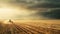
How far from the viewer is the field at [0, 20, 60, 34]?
3741 millimetres

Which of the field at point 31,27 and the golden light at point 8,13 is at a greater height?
the golden light at point 8,13

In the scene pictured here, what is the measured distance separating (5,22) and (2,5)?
383 millimetres

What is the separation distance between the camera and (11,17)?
3.83 meters

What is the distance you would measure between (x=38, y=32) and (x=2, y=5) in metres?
0.99

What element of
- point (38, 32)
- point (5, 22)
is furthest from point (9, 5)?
point (38, 32)

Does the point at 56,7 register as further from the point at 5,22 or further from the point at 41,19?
the point at 5,22

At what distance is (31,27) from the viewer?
3777mm

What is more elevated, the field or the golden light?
the golden light

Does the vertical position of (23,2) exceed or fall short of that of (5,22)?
it exceeds it

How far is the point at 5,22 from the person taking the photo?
380 centimetres

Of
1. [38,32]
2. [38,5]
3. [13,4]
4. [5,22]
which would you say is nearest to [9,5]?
[13,4]

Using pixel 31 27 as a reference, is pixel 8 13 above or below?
above

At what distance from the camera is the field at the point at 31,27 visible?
3741 millimetres

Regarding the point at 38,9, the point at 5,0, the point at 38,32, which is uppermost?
the point at 5,0
